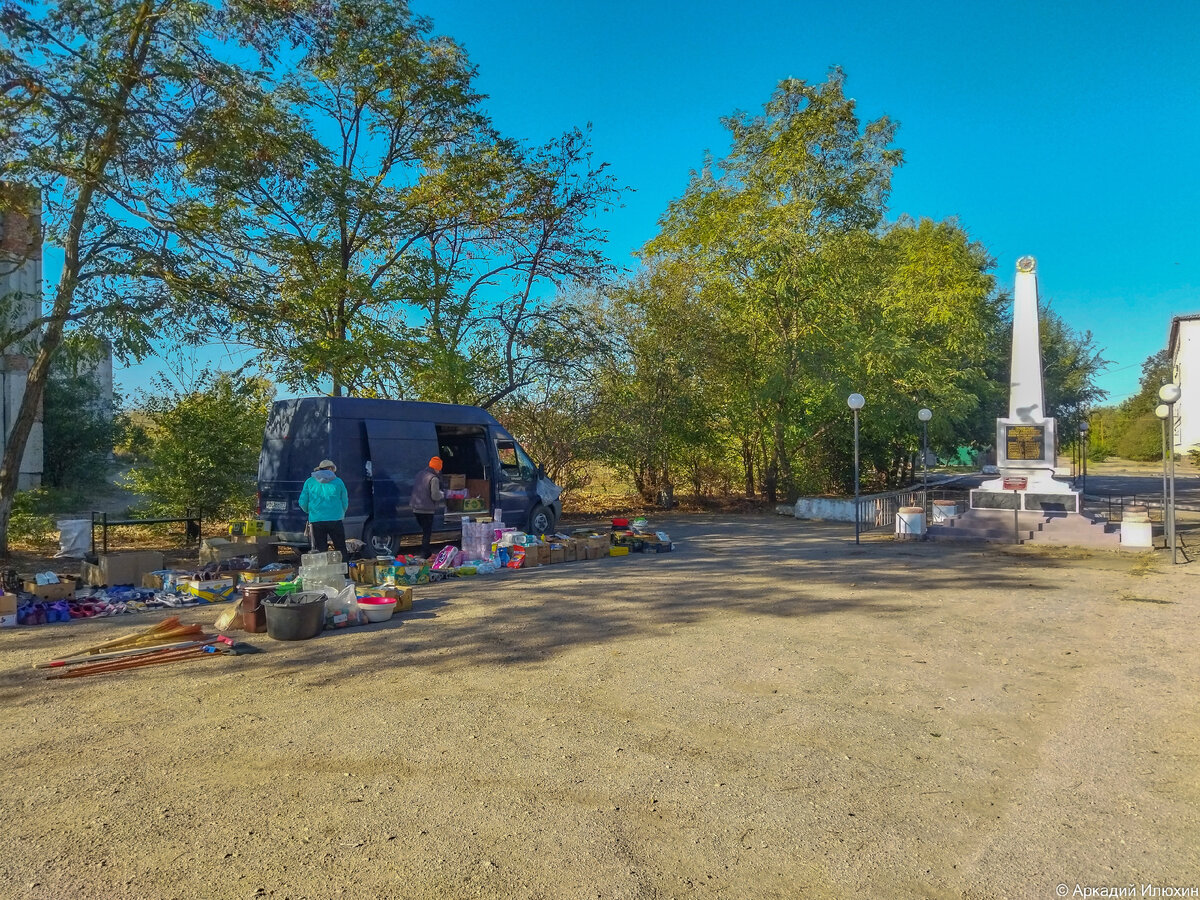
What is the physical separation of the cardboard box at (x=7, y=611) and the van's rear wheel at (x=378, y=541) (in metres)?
4.13

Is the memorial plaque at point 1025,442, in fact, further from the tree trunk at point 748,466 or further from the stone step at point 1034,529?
the tree trunk at point 748,466

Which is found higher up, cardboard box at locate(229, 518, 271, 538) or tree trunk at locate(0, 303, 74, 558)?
tree trunk at locate(0, 303, 74, 558)

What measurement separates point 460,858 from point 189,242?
10.4 meters

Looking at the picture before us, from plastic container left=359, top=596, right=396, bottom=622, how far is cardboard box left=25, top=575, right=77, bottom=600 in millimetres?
3199

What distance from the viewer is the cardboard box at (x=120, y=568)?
29.7ft

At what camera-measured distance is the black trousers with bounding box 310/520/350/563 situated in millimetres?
9648

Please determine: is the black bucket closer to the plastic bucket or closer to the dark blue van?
the dark blue van

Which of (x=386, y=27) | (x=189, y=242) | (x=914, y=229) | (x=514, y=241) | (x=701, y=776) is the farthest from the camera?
(x=914, y=229)

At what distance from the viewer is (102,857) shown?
3092 millimetres

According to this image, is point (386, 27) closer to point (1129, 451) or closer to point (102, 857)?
point (102, 857)

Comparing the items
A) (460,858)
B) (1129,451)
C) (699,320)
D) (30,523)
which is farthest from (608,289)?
(1129,451)

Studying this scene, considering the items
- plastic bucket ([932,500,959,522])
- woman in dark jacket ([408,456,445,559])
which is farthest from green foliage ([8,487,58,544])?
plastic bucket ([932,500,959,522])

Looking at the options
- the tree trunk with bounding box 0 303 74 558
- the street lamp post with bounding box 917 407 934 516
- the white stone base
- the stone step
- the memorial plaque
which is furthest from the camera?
the street lamp post with bounding box 917 407 934 516

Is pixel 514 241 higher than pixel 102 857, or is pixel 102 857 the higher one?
pixel 514 241
